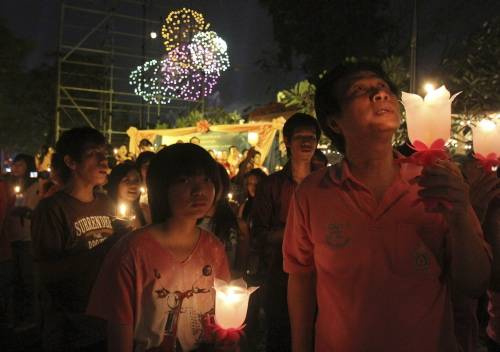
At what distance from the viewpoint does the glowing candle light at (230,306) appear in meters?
2.04

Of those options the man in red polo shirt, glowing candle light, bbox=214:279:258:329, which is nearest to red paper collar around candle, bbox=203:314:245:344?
glowing candle light, bbox=214:279:258:329

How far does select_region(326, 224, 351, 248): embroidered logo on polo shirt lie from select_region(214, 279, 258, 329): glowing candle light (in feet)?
1.55

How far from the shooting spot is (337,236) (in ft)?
6.61

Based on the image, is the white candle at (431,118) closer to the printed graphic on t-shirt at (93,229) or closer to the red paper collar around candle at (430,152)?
the red paper collar around candle at (430,152)

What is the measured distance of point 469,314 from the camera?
91.1 inches

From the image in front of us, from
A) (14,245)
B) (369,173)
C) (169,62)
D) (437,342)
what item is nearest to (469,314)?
(437,342)

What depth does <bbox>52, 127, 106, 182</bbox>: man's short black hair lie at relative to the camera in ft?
11.2

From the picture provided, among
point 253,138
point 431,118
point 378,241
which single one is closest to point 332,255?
point 378,241

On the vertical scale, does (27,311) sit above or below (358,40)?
below

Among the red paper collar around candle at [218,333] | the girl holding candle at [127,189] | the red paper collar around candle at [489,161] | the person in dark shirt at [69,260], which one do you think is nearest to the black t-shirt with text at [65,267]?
the person in dark shirt at [69,260]

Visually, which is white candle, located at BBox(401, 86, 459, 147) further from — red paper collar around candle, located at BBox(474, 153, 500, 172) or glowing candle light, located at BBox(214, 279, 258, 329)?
glowing candle light, located at BBox(214, 279, 258, 329)

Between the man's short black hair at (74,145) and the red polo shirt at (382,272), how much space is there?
2077 millimetres

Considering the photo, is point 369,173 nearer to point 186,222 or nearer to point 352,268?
point 352,268

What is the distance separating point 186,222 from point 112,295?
19.3 inches
